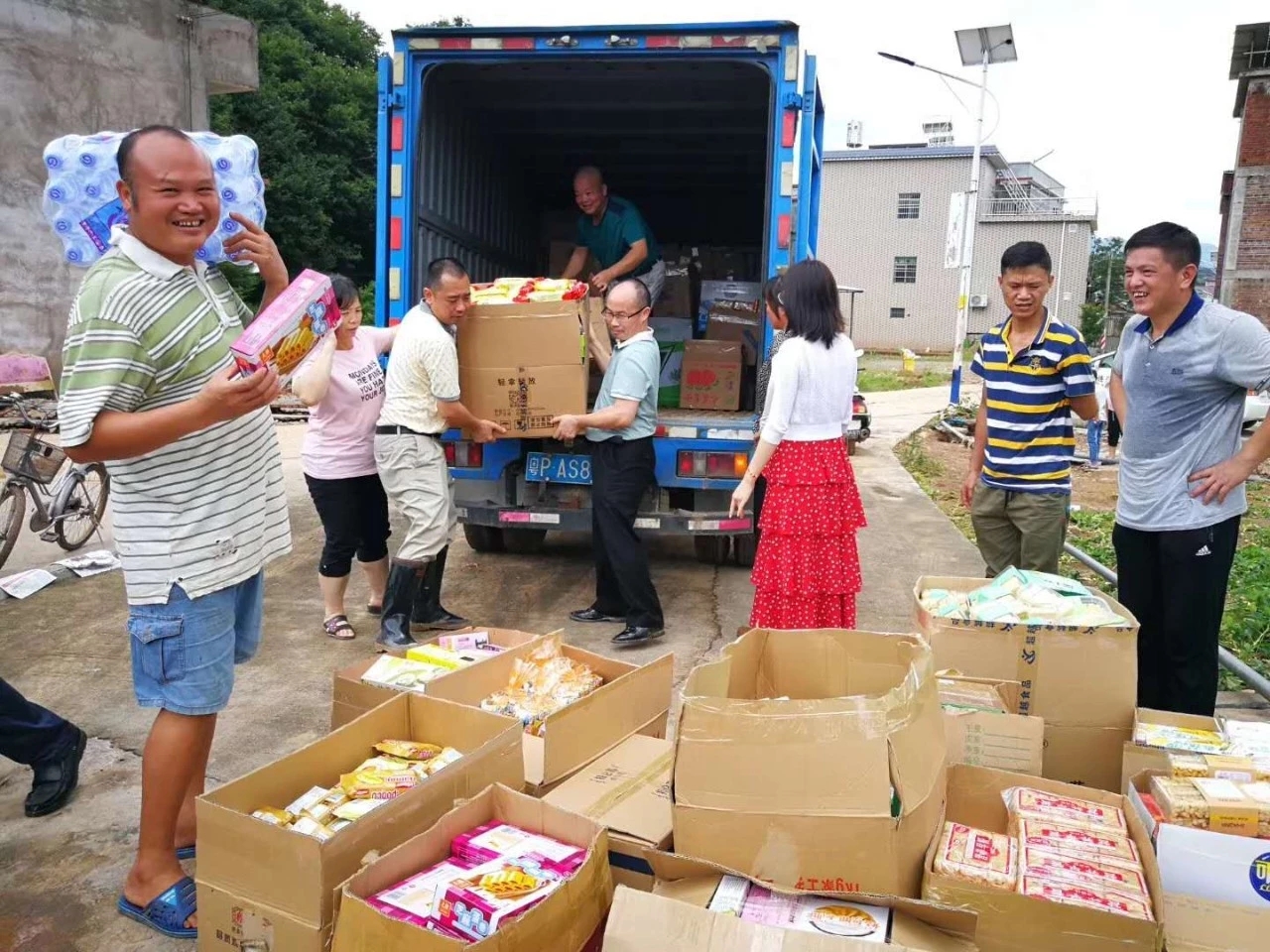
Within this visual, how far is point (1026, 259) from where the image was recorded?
12.1 feet

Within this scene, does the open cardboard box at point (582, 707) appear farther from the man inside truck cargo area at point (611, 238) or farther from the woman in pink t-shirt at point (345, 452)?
the man inside truck cargo area at point (611, 238)

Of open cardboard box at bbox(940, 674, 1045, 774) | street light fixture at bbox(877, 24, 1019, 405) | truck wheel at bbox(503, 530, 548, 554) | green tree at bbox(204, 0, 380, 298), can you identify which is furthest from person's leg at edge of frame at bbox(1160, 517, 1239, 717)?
green tree at bbox(204, 0, 380, 298)

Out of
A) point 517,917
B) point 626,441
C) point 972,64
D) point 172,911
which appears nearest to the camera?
point 517,917

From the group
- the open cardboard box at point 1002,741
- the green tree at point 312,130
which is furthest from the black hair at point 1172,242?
the green tree at point 312,130

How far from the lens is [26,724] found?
9.48ft

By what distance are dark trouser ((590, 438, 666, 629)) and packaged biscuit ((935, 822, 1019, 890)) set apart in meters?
2.65

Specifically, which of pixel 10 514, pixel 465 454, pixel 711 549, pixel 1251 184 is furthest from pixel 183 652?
pixel 1251 184

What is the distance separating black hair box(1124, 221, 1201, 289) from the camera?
289cm

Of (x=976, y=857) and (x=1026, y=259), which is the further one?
(x=1026, y=259)

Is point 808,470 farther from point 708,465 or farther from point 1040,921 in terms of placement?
point 1040,921

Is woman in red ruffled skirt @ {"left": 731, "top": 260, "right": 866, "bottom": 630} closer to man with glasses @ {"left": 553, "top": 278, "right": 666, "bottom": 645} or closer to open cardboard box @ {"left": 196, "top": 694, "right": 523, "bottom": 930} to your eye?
man with glasses @ {"left": 553, "top": 278, "right": 666, "bottom": 645}

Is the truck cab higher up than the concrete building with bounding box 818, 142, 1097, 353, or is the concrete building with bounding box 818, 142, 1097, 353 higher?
the concrete building with bounding box 818, 142, 1097, 353

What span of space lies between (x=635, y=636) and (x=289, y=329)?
2.73 m

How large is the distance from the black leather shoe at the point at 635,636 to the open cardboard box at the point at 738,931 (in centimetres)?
282
